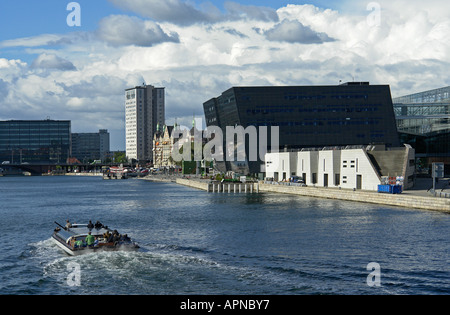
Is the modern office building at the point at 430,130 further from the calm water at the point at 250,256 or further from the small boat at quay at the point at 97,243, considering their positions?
the small boat at quay at the point at 97,243

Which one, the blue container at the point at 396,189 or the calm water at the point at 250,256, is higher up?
the blue container at the point at 396,189

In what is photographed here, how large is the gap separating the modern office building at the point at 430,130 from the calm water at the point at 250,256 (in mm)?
97220

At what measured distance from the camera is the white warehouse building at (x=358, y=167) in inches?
4272

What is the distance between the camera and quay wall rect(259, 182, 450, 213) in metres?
81.6

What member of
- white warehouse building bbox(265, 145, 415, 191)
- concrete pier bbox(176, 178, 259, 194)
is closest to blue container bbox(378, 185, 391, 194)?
white warehouse building bbox(265, 145, 415, 191)

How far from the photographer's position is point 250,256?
50531mm

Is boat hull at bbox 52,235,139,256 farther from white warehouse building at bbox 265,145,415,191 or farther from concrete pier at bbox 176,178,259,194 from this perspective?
concrete pier at bbox 176,178,259,194

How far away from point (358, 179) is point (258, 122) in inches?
3134

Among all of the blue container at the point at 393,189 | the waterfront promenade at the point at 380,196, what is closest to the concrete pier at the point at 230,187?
the waterfront promenade at the point at 380,196

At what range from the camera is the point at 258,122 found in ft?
626

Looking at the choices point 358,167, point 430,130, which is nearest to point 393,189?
point 358,167

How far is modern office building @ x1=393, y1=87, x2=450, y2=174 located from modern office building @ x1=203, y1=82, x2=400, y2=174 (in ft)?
25.9
